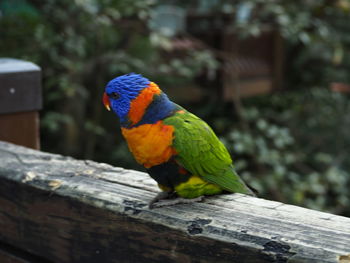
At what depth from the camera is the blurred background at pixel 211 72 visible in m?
3.11

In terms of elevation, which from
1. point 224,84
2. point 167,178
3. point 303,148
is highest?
point 167,178

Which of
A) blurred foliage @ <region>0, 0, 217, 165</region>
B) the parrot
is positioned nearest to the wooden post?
the parrot

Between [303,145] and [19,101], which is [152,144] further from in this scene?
[303,145]

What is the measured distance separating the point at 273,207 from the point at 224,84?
316 cm

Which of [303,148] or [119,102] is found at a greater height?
[119,102]

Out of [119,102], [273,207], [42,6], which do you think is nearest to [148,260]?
[273,207]

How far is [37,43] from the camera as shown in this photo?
3.07m

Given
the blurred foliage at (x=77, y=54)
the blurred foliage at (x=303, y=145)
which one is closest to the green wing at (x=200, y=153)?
the blurred foliage at (x=77, y=54)

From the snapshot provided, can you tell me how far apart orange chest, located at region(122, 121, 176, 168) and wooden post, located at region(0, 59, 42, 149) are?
463mm

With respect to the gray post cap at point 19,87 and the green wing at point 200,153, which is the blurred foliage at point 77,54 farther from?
the green wing at point 200,153

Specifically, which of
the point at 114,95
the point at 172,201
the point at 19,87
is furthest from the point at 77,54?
the point at 172,201

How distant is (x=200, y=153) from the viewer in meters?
1.11

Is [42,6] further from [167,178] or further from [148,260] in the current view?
[148,260]

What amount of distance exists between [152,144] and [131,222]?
0.75 feet
